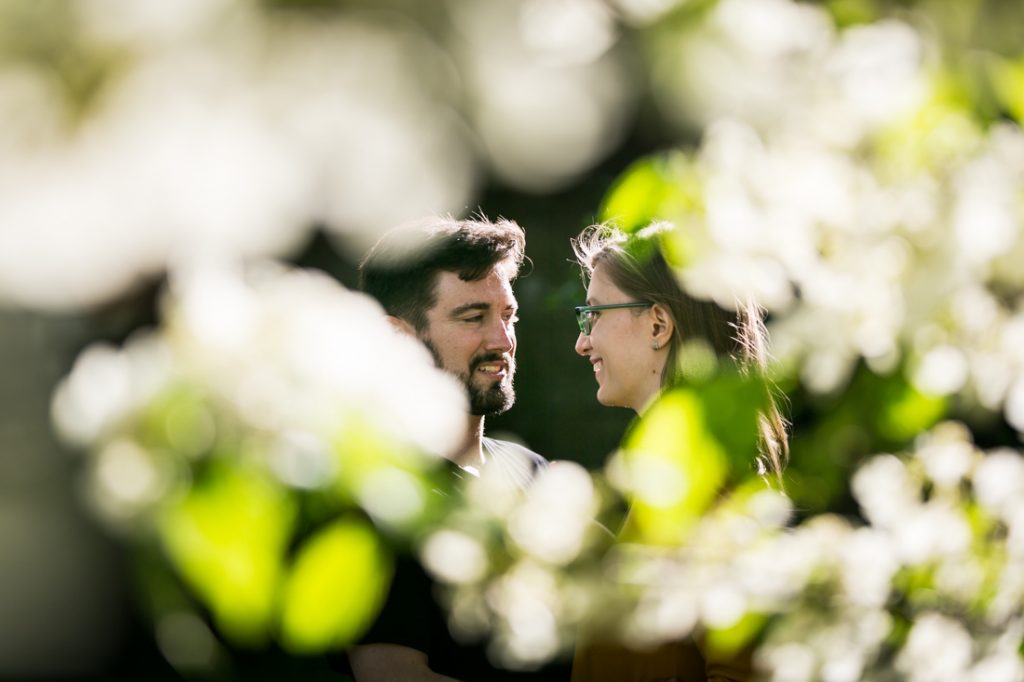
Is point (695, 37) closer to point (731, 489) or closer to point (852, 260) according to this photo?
point (852, 260)

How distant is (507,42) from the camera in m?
0.64

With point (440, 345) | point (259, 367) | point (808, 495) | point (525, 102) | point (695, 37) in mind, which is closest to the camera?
point (259, 367)

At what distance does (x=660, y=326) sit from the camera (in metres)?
2.33

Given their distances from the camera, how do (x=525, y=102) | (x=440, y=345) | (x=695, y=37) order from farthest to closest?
(x=440, y=345)
(x=695, y=37)
(x=525, y=102)

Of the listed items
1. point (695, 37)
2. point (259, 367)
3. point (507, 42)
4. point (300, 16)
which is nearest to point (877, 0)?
point (695, 37)

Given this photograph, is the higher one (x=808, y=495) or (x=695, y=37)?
(x=695, y=37)

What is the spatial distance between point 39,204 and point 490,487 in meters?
0.36

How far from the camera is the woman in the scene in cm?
198

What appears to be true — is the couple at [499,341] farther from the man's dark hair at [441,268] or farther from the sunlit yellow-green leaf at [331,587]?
the sunlit yellow-green leaf at [331,587]

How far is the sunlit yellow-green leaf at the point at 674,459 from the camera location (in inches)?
24.8

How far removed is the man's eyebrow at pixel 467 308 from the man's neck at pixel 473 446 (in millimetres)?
304

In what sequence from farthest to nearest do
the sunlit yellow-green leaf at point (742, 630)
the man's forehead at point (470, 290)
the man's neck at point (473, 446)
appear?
the man's forehead at point (470, 290) < the man's neck at point (473, 446) < the sunlit yellow-green leaf at point (742, 630)

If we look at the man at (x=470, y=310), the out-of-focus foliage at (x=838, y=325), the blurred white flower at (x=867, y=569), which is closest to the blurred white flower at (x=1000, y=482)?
the out-of-focus foliage at (x=838, y=325)

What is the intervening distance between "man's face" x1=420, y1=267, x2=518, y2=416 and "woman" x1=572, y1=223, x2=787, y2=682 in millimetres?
477
